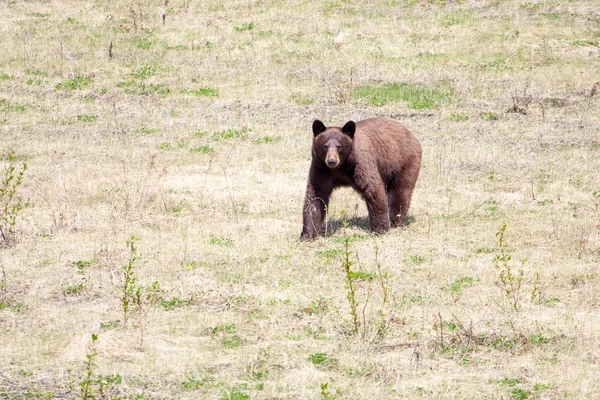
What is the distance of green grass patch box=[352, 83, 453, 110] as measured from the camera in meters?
19.5

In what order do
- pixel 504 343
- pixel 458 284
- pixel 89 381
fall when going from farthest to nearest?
1. pixel 458 284
2. pixel 504 343
3. pixel 89 381

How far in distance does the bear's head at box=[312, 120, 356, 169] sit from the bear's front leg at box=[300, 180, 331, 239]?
45cm

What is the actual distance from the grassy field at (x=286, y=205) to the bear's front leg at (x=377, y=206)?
0.65 feet

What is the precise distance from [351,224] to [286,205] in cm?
110

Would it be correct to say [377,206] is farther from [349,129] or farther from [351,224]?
[349,129]

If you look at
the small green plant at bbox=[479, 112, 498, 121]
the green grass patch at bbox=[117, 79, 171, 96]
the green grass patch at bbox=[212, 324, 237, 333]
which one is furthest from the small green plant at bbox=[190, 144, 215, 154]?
the green grass patch at bbox=[212, 324, 237, 333]

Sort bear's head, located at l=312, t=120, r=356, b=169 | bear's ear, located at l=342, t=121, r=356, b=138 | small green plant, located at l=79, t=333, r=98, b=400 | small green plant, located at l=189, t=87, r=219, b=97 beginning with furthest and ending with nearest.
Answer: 1. small green plant, located at l=189, t=87, r=219, b=97
2. bear's ear, located at l=342, t=121, r=356, b=138
3. bear's head, located at l=312, t=120, r=356, b=169
4. small green plant, located at l=79, t=333, r=98, b=400

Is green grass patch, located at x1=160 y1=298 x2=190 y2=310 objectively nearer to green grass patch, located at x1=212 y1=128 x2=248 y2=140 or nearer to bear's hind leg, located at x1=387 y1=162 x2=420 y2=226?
bear's hind leg, located at x1=387 y1=162 x2=420 y2=226

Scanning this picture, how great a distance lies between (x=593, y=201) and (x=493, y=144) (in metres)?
3.76

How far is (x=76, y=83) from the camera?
2080 centimetres

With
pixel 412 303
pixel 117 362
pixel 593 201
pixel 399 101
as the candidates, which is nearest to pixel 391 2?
pixel 399 101

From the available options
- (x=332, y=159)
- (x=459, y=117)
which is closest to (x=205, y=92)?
(x=459, y=117)

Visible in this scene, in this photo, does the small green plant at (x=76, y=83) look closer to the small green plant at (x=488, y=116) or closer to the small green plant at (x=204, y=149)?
the small green plant at (x=204, y=149)

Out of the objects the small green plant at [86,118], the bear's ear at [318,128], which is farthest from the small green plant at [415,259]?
the small green plant at [86,118]
